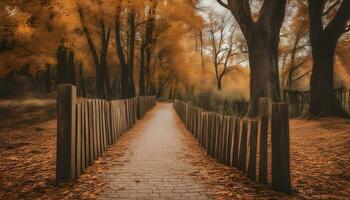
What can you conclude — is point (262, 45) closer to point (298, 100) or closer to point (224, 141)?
point (224, 141)

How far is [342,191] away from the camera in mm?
5750

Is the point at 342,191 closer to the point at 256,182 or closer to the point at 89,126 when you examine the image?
the point at 256,182

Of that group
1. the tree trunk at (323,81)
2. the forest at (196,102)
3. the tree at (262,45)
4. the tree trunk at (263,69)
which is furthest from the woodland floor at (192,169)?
the tree trunk at (323,81)

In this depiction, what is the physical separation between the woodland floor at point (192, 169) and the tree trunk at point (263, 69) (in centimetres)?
249

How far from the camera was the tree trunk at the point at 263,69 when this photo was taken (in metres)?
14.9

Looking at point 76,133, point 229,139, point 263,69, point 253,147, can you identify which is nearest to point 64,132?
point 76,133

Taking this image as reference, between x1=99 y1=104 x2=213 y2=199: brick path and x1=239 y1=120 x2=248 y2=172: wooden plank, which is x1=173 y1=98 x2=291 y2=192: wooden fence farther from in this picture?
x1=99 y1=104 x2=213 y2=199: brick path

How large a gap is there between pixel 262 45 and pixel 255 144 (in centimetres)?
955

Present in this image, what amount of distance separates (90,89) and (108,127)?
163 ft

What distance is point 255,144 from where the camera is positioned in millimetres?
6090

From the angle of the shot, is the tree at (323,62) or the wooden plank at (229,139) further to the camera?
the tree at (323,62)

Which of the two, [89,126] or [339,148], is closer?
[89,126]

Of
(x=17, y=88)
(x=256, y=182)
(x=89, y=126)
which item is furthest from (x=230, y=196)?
(x=17, y=88)

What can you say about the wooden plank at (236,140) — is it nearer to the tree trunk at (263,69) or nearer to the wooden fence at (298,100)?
the tree trunk at (263,69)
